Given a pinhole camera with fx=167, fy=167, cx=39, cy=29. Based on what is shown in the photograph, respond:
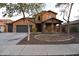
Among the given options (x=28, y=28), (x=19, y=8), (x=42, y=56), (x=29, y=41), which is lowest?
(x=42, y=56)

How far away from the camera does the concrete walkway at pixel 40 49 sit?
3.95m

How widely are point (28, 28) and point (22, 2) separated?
0.67 metres

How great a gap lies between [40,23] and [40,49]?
0.62 m

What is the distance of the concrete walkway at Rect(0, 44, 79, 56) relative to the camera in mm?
3953

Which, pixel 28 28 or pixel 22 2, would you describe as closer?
pixel 22 2

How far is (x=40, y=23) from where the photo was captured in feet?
13.1

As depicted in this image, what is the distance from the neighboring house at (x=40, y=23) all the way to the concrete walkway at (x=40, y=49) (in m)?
0.41

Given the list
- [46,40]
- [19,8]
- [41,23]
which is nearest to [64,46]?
[46,40]

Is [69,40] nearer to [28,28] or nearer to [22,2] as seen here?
[28,28]

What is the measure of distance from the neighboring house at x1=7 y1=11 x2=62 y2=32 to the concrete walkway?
41 centimetres

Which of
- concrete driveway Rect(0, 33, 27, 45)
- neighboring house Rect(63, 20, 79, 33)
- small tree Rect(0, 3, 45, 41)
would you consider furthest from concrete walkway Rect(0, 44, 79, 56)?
small tree Rect(0, 3, 45, 41)

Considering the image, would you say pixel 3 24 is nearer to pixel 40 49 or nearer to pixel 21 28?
pixel 21 28

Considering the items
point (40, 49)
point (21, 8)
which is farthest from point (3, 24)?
point (40, 49)

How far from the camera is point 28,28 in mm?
4027
